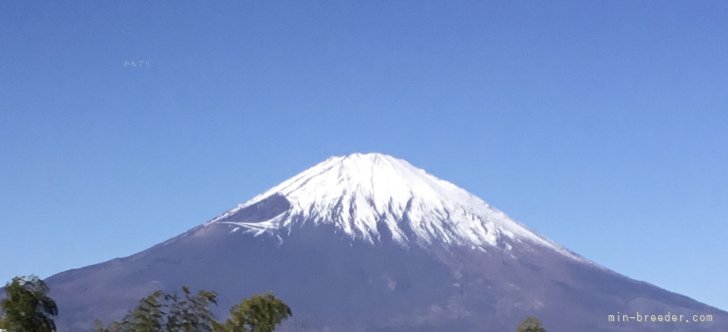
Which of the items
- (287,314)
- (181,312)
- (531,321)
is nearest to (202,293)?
(181,312)

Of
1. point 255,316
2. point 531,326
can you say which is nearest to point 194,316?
point 255,316

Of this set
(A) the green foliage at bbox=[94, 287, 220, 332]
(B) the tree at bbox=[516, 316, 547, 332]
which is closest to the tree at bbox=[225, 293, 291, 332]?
(A) the green foliage at bbox=[94, 287, 220, 332]

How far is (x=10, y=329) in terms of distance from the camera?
3036cm

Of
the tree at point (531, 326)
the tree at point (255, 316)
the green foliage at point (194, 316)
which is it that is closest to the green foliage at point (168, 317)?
the green foliage at point (194, 316)

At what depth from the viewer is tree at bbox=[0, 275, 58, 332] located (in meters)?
30.6

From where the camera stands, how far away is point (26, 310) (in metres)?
30.8

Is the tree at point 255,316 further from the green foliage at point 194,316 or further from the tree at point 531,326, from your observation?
the tree at point 531,326

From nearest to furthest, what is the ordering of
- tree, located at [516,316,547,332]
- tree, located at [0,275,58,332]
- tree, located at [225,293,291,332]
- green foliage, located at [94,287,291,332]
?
tree, located at [0,275,58,332]
green foliage, located at [94,287,291,332]
tree, located at [225,293,291,332]
tree, located at [516,316,547,332]

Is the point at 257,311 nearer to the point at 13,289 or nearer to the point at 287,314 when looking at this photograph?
the point at 287,314

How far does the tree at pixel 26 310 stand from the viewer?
30.6 metres

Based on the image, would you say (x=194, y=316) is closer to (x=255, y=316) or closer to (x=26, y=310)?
(x=255, y=316)

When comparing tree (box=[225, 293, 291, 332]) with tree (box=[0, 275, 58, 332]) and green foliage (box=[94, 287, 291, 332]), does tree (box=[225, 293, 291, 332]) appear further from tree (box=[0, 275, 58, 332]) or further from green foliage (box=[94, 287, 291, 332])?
tree (box=[0, 275, 58, 332])

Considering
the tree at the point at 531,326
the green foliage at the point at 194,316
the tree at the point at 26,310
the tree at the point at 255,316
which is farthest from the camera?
the tree at the point at 531,326

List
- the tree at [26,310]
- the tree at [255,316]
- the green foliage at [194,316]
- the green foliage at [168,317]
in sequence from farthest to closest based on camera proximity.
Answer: the tree at [255,316], the green foliage at [194,316], the green foliage at [168,317], the tree at [26,310]
